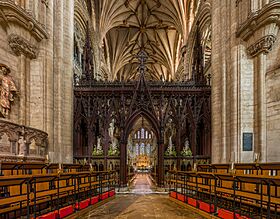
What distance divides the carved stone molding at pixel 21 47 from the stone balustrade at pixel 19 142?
11.6 feet

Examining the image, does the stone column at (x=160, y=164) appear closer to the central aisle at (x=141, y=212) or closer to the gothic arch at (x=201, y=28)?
the central aisle at (x=141, y=212)

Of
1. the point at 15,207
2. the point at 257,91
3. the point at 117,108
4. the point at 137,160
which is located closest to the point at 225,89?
the point at 257,91

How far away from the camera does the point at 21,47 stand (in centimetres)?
1143

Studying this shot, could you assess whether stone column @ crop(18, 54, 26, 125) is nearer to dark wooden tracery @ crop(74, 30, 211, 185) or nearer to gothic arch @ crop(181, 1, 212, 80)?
dark wooden tracery @ crop(74, 30, 211, 185)

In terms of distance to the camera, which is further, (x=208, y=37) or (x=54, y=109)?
(x=208, y=37)

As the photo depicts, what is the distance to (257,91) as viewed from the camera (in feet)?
38.7

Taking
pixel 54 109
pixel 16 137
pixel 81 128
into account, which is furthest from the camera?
pixel 81 128

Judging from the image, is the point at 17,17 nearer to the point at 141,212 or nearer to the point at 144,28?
the point at 141,212

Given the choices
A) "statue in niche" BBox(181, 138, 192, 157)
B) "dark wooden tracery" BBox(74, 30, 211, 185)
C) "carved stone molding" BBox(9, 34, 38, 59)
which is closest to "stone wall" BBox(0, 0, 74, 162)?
"carved stone molding" BBox(9, 34, 38, 59)

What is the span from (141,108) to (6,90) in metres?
7.82

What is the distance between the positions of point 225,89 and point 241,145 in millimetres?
3143

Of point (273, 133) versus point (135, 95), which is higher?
point (135, 95)

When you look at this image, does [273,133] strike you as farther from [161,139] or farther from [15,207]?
[15,207]

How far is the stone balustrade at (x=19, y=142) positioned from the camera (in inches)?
334
